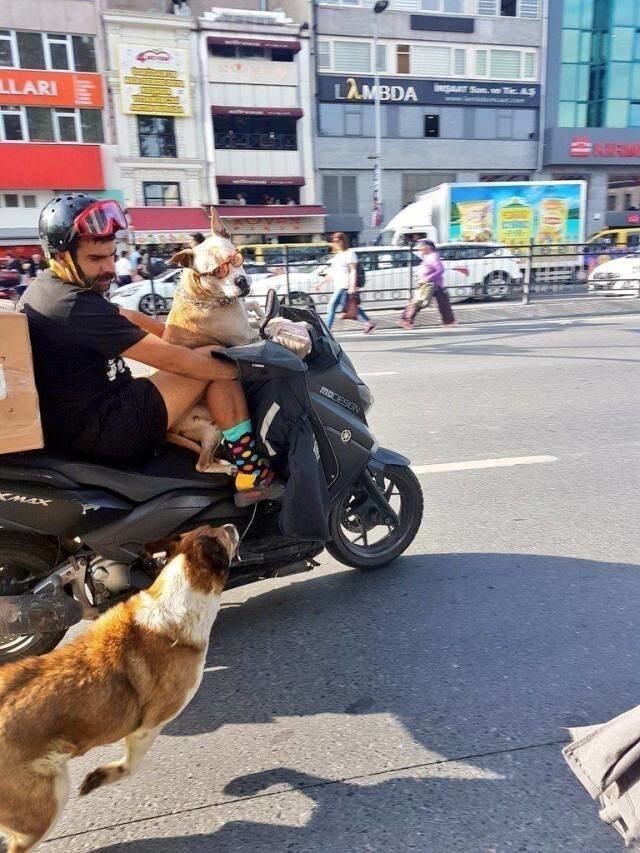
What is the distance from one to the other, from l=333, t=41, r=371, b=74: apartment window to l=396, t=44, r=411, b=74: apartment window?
5.28ft

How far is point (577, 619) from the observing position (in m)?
3.18

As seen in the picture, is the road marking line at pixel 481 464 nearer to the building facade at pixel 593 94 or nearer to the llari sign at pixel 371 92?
the llari sign at pixel 371 92

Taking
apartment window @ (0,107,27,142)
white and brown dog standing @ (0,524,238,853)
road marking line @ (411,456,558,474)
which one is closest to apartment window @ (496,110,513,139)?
apartment window @ (0,107,27,142)

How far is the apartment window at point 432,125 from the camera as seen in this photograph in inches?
1398

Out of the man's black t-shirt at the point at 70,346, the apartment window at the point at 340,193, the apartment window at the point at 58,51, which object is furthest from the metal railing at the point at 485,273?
the apartment window at the point at 58,51

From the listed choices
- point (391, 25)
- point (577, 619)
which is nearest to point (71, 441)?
point (577, 619)

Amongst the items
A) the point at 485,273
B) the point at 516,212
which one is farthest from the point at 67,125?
A: the point at 485,273

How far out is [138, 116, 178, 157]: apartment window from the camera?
3047 centimetres

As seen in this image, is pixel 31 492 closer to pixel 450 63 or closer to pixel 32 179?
pixel 32 179

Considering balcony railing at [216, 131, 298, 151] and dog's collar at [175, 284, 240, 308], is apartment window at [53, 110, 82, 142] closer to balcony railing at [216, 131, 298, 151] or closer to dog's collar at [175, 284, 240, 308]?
balcony railing at [216, 131, 298, 151]

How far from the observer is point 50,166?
28.9 m

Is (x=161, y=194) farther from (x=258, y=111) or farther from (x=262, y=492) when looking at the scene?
(x=262, y=492)

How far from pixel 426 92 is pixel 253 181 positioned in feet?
36.6

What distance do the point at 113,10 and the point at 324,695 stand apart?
3475 cm
